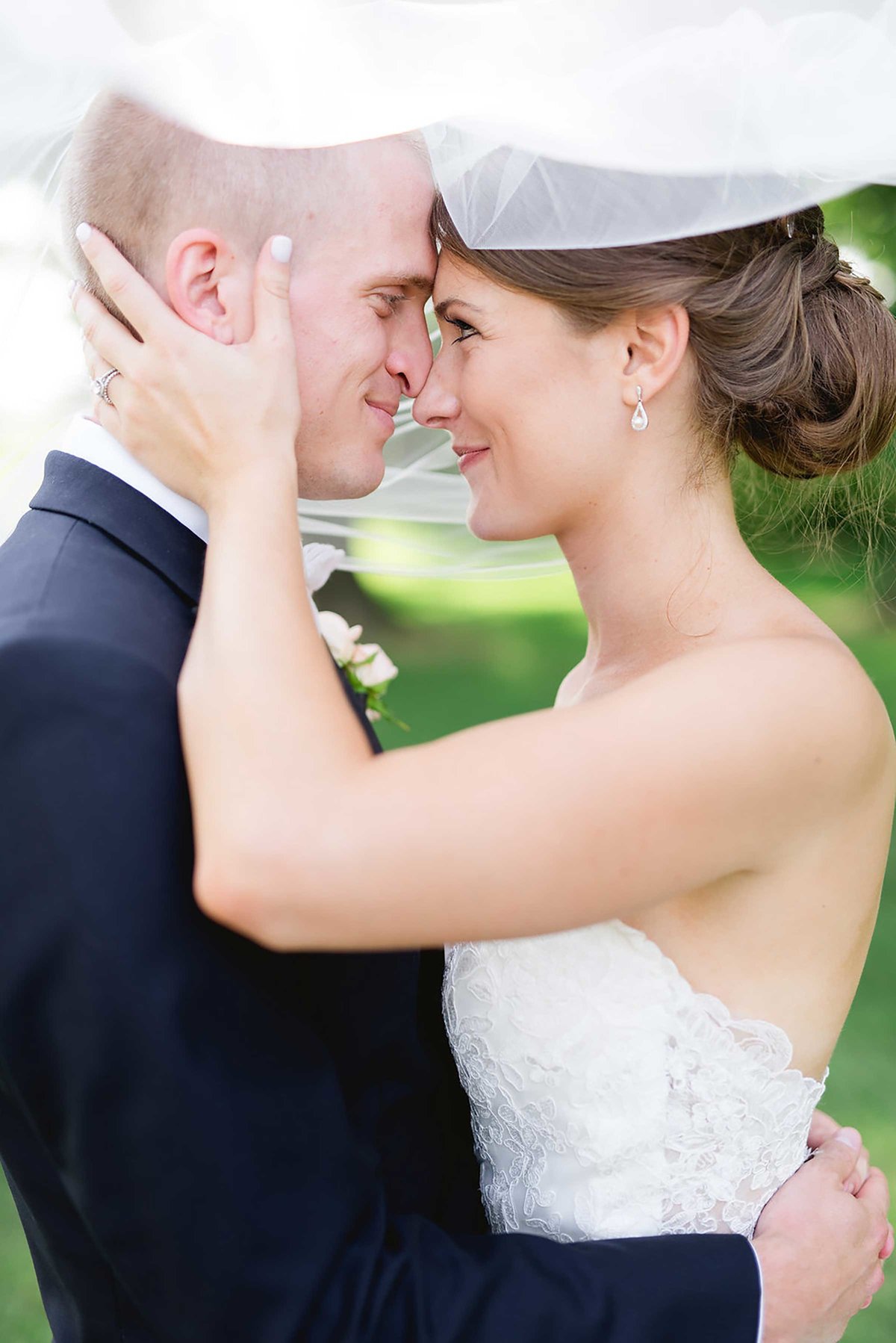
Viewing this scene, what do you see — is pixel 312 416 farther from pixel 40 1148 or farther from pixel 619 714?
pixel 40 1148

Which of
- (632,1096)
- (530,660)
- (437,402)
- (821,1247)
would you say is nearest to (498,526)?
(437,402)

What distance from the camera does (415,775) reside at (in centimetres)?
162

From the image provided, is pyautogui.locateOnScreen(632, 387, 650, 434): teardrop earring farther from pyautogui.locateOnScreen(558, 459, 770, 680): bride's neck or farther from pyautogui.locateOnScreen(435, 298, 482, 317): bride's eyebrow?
pyautogui.locateOnScreen(435, 298, 482, 317): bride's eyebrow

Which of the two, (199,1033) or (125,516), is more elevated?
(125,516)

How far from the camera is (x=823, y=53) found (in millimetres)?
1867

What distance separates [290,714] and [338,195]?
1.00 meters

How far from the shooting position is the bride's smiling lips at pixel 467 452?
8.08ft

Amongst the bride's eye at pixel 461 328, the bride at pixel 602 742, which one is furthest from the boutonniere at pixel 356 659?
the bride's eye at pixel 461 328

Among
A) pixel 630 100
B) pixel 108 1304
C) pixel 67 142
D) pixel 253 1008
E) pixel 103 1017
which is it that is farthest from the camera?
pixel 67 142

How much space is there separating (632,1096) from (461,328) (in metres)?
1.40

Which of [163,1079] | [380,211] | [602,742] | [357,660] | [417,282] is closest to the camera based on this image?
[163,1079]

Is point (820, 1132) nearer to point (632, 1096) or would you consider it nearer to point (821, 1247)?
point (821, 1247)

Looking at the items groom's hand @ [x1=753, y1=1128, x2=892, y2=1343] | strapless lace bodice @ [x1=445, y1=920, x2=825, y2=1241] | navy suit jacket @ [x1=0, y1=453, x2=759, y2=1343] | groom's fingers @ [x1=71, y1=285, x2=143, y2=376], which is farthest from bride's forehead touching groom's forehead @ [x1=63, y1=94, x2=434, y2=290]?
groom's hand @ [x1=753, y1=1128, x2=892, y2=1343]

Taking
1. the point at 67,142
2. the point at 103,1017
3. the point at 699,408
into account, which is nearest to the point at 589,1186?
the point at 103,1017
